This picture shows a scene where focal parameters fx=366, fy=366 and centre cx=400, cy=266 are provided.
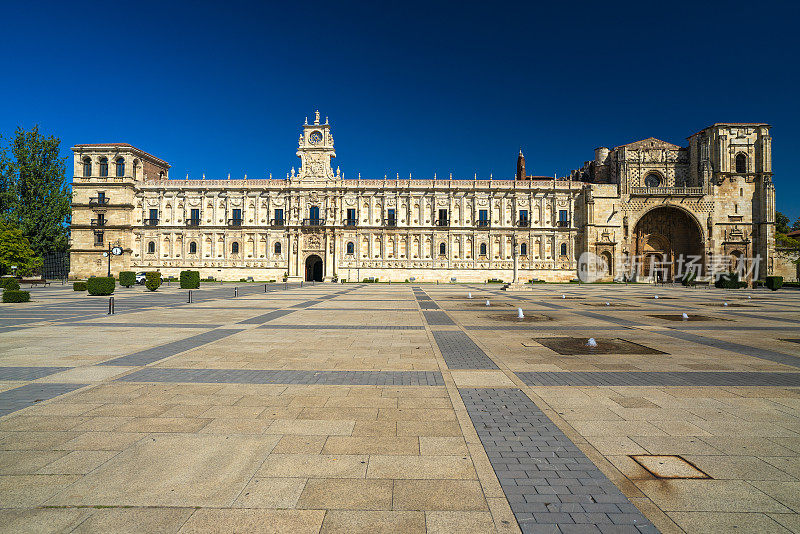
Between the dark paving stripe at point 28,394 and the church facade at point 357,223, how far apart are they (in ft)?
156

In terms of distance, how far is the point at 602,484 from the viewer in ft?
11.5

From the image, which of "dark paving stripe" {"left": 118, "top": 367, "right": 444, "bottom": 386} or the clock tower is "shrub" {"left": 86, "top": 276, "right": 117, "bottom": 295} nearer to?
"dark paving stripe" {"left": 118, "top": 367, "right": 444, "bottom": 386}

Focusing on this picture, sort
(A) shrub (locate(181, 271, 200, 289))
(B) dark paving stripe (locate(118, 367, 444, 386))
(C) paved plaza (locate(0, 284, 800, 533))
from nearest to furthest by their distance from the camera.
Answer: (C) paved plaza (locate(0, 284, 800, 533)) → (B) dark paving stripe (locate(118, 367, 444, 386)) → (A) shrub (locate(181, 271, 200, 289))

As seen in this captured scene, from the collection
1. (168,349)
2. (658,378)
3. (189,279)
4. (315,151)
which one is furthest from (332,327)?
(315,151)

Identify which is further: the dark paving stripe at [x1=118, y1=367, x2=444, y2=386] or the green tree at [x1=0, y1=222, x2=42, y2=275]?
the green tree at [x1=0, y1=222, x2=42, y2=275]

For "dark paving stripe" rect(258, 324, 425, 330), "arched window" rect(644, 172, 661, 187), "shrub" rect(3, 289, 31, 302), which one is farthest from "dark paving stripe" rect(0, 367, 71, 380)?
"arched window" rect(644, 172, 661, 187)

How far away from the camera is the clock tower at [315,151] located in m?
54.1

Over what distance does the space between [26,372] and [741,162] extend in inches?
2971

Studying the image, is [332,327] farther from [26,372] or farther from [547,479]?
[547,479]

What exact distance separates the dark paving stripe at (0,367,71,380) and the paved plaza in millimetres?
52

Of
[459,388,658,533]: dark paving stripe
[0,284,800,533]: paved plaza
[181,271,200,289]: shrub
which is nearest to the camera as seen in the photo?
[459,388,658,533]: dark paving stripe

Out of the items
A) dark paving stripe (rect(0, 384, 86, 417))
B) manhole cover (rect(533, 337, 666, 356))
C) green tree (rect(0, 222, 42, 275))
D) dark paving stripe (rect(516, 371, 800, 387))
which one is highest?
green tree (rect(0, 222, 42, 275))

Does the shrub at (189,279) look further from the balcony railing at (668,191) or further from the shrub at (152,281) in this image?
the balcony railing at (668,191)

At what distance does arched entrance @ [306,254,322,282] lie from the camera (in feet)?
182
